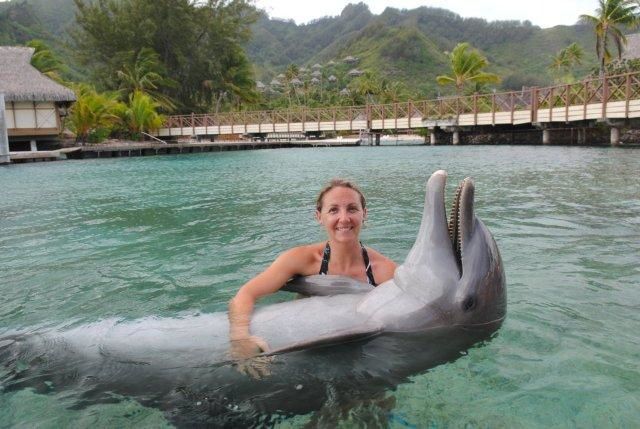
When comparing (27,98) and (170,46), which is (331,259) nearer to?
(27,98)

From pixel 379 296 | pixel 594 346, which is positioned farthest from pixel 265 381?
pixel 594 346

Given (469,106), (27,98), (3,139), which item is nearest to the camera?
(3,139)

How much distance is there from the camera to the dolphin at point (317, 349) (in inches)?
98.9

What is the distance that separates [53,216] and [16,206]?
5.78 feet

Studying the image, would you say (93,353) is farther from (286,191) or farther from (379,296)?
(286,191)

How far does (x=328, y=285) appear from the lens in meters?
3.18

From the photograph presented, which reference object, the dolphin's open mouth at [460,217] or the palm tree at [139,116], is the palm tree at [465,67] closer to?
the palm tree at [139,116]

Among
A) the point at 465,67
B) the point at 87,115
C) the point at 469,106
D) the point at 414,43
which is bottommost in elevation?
the point at 87,115

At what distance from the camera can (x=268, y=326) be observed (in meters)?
2.80

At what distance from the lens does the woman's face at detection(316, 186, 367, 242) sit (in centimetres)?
313

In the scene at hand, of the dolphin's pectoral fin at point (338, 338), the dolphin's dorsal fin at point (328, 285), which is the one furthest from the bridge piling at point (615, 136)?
the dolphin's pectoral fin at point (338, 338)

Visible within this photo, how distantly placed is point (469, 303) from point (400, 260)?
2900mm

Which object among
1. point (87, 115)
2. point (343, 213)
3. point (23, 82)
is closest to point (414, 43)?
point (87, 115)

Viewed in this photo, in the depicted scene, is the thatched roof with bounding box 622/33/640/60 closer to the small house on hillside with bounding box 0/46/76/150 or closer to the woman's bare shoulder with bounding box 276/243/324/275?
the small house on hillside with bounding box 0/46/76/150
